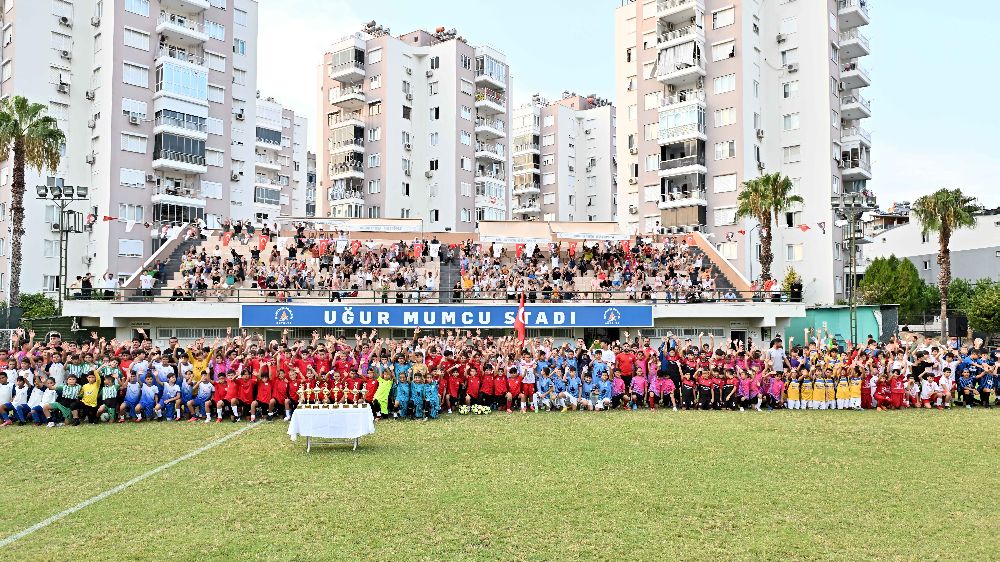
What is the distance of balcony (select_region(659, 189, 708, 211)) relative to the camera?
58.1 metres

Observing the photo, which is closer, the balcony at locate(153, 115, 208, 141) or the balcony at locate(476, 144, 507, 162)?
the balcony at locate(153, 115, 208, 141)

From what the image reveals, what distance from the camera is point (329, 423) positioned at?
1266cm

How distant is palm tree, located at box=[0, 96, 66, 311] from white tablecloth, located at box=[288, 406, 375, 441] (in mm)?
32369

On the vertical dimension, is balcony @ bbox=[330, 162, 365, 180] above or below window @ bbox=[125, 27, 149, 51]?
below

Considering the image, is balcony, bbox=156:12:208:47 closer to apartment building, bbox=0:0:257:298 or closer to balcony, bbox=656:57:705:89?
apartment building, bbox=0:0:257:298

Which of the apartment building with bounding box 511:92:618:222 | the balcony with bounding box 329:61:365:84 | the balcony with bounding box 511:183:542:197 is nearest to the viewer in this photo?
the balcony with bounding box 329:61:365:84

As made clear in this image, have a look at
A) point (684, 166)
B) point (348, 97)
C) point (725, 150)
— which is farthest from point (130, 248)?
point (725, 150)

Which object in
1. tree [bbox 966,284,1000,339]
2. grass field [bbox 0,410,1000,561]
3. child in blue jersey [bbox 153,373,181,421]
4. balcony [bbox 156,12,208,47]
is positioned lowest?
grass field [bbox 0,410,1000,561]

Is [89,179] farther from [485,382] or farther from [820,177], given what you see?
[820,177]

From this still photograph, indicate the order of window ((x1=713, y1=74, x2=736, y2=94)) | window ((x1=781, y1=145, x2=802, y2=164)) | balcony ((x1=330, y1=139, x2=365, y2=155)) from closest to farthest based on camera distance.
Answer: window ((x1=713, y1=74, x2=736, y2=94)), window ((x1=781, y1=145, x2=802, y2=164)), balcony ((x1=330, y1=139, x2=365, y2=155))

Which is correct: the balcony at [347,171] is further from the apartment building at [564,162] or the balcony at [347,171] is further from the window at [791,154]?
the window at [791,154]

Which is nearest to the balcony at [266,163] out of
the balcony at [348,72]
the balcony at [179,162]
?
the balcony at [348,72]

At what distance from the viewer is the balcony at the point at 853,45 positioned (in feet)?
198

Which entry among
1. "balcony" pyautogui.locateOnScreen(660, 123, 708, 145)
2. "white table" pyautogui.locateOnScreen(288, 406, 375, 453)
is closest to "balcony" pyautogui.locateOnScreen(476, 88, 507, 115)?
"balcony" pyautogui.locateOnScreen(660, 123, 708, 145)
